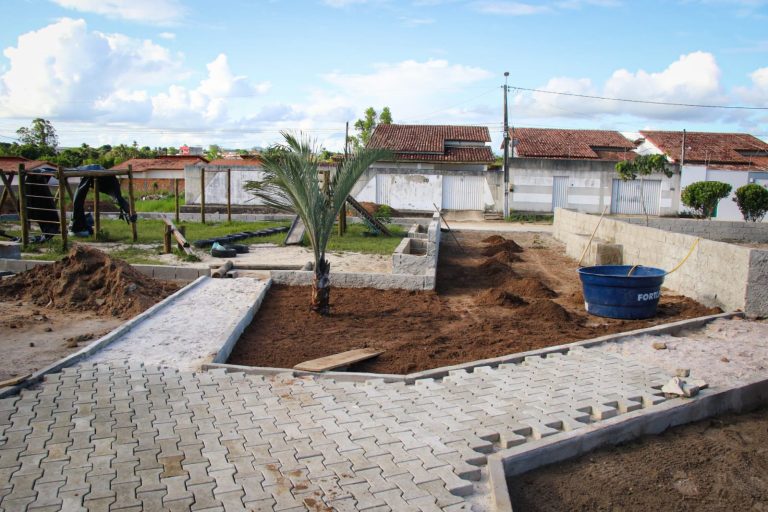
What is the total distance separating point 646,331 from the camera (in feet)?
26.1

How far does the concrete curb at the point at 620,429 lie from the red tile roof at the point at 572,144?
34058 mm

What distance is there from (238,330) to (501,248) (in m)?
10.9

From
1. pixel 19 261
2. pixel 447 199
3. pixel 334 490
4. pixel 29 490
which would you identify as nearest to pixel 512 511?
pixel 334 490

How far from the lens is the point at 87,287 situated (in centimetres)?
959

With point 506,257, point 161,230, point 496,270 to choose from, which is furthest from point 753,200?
point 161,230

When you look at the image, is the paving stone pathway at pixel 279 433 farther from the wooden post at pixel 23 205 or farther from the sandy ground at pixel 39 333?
the wooden post at pixel 23 205

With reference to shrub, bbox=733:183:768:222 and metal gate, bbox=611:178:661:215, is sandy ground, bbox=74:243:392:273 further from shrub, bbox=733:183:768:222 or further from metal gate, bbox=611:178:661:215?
metal gate, bbox=611:178:661:215

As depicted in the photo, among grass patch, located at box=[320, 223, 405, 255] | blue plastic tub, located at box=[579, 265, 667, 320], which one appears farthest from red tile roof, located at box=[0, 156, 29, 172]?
blue plastic tub, located at box=[579, 265, 667, 320]

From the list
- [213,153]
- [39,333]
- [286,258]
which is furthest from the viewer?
[213,153]

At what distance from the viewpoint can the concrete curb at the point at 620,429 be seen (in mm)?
4426

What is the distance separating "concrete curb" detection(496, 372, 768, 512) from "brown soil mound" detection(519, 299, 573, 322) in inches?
118

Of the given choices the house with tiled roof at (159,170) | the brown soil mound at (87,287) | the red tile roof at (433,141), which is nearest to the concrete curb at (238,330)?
the brown soil mound at (87,287)

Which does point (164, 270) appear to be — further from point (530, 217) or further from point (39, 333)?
point (530, 217)

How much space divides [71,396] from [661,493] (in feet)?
15.8
